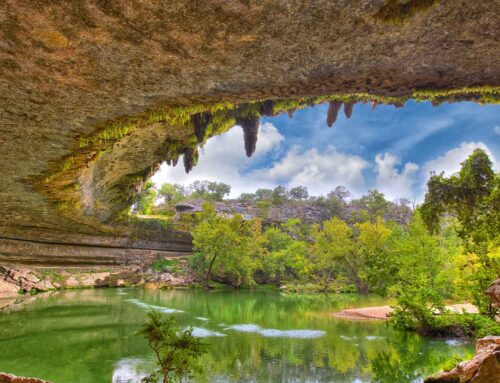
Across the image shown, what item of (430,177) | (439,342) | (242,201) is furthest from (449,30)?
(242,201)

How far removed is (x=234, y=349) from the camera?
9523mm

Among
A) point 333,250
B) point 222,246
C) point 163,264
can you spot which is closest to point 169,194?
point 163,264

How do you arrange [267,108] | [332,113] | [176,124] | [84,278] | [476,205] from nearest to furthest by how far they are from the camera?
[332,113]
[267,108]
[176,124]
[476,205]
[84,278]

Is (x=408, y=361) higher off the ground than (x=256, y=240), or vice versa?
(x=256, y=240)

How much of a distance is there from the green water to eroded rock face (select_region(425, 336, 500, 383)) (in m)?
1.14

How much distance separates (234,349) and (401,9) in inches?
359

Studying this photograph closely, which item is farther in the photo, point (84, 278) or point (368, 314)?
point (84, 278)

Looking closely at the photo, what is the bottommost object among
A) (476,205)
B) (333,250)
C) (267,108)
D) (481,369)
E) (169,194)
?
(481,369)

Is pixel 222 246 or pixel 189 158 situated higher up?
pixel 189 158

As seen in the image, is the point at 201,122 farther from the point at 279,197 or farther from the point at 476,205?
the point at 279,197

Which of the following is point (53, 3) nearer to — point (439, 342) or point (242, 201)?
point (439, 342)

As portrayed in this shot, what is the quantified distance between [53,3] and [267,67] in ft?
6.39

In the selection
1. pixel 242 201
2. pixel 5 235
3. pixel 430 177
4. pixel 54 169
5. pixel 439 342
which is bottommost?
pixel 439 342

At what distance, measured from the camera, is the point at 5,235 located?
14.4m
